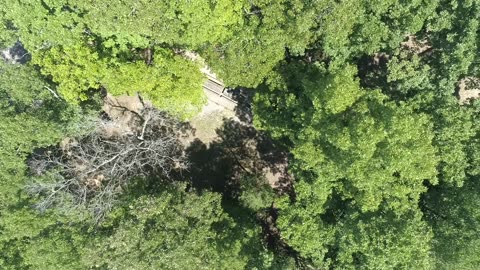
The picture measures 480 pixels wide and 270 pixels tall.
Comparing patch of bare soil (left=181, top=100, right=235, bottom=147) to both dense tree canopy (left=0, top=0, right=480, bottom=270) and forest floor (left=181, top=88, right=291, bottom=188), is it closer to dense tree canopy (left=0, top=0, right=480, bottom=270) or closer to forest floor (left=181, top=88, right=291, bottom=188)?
forest floor (left=181, top=88, right=291, bottom=188)

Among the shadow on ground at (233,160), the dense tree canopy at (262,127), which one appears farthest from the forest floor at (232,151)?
the dense tree canopy at (262,127)

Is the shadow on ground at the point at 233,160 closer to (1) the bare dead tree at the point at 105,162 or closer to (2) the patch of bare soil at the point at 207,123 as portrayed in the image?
(2) the patch of bare soil at the point at 207,123

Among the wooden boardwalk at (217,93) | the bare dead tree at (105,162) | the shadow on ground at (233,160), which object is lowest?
the bare dead tree at (105,162)

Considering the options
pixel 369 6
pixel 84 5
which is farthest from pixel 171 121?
pixel 369 6

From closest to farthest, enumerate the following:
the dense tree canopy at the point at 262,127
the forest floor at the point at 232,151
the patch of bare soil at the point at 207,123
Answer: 1. the dense tree canopy at the point at 262,127
2. the patch of bare soil at the point at 207,123
3. the forest floor at the point at 232,151

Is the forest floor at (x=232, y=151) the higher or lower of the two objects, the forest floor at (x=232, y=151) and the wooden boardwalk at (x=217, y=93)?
the lower

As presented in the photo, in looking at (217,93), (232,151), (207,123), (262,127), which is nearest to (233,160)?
(232,151)

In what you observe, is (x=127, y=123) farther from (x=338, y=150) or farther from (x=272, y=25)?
(x=338, y=150)
